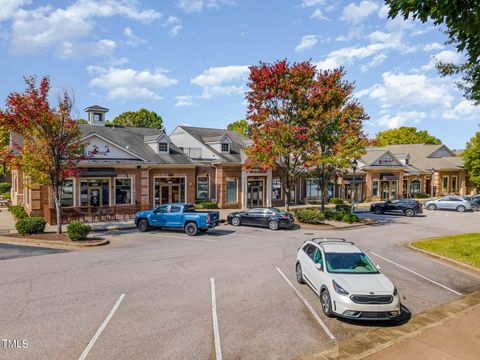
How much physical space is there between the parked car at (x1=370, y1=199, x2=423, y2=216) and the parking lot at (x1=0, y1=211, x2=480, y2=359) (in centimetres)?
1863

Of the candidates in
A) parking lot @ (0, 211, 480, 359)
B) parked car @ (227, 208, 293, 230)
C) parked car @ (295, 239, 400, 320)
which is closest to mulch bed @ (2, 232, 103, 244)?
parking lot @ (0, 211, 480, 359)

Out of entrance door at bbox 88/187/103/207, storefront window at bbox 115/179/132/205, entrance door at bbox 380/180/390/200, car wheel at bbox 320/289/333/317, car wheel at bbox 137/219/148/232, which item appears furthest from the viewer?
entrance door at bbox 380/180/390/200

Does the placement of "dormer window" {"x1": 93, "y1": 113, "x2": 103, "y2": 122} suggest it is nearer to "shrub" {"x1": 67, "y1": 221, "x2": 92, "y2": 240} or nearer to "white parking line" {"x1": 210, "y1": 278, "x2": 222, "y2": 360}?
"shrub" {"x1": 67, "y1": 221, "x2": 92, "y2": 240}

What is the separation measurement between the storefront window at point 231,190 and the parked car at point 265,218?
10061 millimetres

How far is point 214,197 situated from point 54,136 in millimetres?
18955

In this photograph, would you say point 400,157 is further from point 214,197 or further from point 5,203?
point 5,203

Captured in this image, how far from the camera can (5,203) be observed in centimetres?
3984

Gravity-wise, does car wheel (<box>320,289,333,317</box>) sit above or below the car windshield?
below

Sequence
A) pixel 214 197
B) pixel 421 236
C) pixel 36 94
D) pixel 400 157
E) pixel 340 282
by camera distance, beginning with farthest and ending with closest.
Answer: pixel 400 157, pixel 214 197, pixel 421 236, pixel 36 94, pixel 340 282

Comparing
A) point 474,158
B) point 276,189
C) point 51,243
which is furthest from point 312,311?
A: point 474,158

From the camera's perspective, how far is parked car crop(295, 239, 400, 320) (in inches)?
376

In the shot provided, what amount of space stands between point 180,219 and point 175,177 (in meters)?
12.1

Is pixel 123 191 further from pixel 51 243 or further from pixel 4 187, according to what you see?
pixel 4 187

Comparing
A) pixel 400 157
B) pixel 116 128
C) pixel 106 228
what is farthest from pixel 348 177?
pixel 106 228
